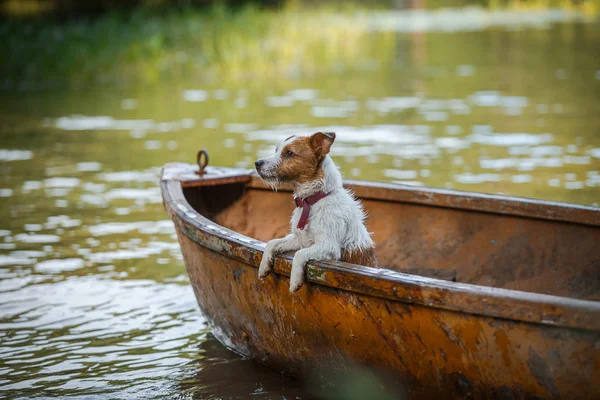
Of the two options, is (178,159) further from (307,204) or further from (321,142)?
(321,142)

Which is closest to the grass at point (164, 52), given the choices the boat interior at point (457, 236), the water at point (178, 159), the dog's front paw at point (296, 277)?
the water at point (178, 159)

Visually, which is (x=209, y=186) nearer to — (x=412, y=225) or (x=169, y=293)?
(x=169, y=293)

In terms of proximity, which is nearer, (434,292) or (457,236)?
(434,292)

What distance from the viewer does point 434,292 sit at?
12.5ft

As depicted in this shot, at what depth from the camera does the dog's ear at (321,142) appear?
435 centimetres

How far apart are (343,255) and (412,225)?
6.20 feet

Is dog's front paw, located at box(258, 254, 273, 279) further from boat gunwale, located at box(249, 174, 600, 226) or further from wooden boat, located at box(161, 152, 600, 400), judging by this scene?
boat gunwale, located at box(249, 174, 600, 226)

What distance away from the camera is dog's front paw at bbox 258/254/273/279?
454cm

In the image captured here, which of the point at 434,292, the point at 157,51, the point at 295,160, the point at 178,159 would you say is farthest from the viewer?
the point at 157,51

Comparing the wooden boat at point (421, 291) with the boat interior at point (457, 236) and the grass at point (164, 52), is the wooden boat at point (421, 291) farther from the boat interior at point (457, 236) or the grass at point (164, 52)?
the grass at point (164, 52)

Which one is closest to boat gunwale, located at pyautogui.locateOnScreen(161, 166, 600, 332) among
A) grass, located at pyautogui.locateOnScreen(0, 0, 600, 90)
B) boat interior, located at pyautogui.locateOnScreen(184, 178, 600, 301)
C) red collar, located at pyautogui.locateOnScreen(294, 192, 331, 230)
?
red collar, located at pyautogui.locateOnScreen(294, 192, 331, 230)

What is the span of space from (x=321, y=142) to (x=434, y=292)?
1.03m

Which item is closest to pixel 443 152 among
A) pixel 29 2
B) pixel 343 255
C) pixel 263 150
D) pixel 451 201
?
pixel 263 150

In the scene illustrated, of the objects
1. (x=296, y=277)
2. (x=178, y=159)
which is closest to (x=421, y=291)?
(x=296, y=277)
